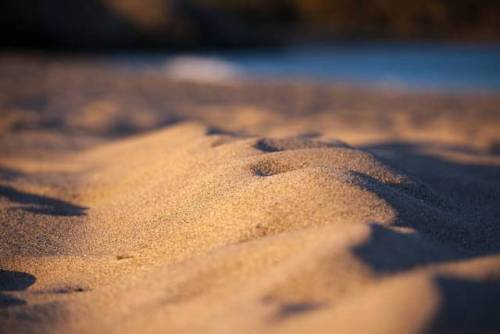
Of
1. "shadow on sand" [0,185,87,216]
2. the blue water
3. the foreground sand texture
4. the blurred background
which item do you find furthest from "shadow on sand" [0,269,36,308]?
the blue water

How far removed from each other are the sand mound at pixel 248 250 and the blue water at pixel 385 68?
6416mm

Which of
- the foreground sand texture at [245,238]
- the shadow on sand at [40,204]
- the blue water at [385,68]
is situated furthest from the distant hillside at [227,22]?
the shadow on sand at [40,204]

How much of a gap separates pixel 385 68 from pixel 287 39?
7.69 meters

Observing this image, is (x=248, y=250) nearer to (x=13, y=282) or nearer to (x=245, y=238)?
(x=245, y=238)

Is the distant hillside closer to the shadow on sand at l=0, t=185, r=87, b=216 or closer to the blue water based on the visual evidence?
the blue water

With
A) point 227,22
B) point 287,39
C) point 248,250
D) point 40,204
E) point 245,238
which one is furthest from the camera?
point 287,39

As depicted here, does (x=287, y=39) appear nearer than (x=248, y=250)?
No

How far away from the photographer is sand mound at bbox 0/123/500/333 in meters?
0.90

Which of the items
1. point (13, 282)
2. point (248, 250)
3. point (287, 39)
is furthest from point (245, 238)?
point (287, 39)

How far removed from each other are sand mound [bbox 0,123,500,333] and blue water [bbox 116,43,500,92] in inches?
253

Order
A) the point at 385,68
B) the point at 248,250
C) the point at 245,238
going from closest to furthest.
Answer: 1. the point at 248,250
2. the point at 245,238
3. the point at 385,68

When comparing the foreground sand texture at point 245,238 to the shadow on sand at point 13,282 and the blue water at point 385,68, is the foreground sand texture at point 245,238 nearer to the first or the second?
the shadow on sand at point 13,282

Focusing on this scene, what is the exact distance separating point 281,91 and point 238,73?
2625 millimetres

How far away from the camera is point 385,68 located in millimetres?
9797
